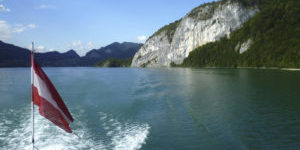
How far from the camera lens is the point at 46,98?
23.2ft

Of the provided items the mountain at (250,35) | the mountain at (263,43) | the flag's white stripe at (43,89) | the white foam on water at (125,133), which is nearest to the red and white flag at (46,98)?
the flag's white stripe at (43,89)

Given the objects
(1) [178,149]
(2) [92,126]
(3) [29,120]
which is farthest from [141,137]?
(3) [29,120]

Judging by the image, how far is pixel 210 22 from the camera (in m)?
195

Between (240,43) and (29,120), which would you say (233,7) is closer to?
(240,43)

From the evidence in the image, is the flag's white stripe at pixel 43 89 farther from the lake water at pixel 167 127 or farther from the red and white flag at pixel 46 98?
the lake water at pixel 167 127

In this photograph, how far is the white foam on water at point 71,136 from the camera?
1198cm

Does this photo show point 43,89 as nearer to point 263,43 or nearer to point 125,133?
point 125,133

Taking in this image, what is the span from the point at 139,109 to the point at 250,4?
191 meters

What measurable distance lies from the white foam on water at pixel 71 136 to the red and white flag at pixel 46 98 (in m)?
3.76

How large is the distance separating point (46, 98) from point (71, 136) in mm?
7030

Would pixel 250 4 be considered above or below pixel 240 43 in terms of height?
above

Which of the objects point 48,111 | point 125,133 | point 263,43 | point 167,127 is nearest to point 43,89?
point 48,111

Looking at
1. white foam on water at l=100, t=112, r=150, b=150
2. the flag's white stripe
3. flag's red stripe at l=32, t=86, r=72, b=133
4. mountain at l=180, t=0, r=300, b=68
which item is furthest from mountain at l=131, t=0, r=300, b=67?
the flag's white stripe

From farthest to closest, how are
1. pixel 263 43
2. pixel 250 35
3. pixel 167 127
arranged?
1. pixel 250 35
2. pixel 263 43
3. pixel 167 127
